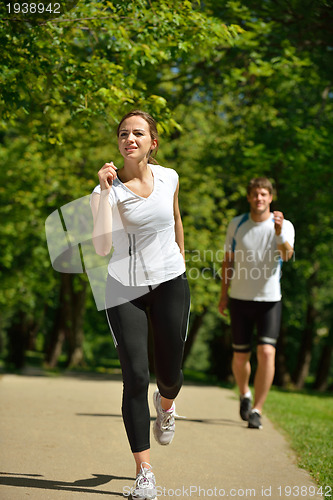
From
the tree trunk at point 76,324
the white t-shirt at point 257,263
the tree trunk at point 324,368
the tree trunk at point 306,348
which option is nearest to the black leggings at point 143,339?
the white t-shirt at point 257,263

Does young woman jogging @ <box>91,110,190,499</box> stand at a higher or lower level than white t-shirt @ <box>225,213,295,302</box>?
higher

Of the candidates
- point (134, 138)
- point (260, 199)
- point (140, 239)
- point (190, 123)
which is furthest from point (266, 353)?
point (190, 123)

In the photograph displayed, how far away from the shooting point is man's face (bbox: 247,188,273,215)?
266 inches

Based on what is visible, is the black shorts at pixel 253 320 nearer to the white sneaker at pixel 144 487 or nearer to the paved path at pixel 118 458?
the paved path at pixel 118 458

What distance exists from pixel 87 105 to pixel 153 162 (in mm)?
2427

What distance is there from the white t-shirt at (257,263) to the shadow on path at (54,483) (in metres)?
2.81

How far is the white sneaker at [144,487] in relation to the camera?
3783 mm

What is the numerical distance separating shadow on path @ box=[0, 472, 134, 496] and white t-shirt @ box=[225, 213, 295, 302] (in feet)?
9.20

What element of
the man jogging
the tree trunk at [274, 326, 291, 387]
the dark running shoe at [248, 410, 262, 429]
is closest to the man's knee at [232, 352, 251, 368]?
the man jogging

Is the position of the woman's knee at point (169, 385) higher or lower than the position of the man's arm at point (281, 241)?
lower

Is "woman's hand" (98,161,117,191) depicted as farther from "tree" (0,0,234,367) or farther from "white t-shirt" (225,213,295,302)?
"white t-shirt" (225,213,295,302)

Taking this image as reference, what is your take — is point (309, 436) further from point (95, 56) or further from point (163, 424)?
point (95, 56)

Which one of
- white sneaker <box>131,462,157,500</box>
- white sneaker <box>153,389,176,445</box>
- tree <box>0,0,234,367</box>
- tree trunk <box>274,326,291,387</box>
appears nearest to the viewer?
white sneaker <box>131,462,157,500</box>

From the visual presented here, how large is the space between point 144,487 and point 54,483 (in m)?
0.69
